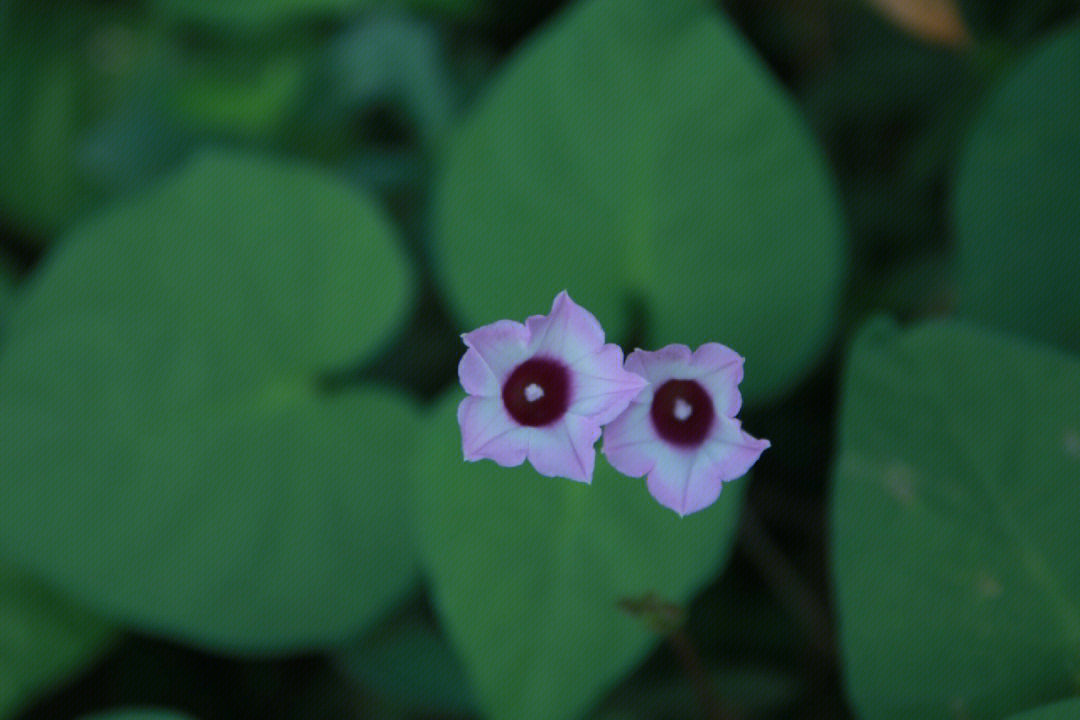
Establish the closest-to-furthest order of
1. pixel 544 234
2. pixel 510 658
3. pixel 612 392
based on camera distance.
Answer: pixel 612 392 < pixel 510 658 < pixel 544 234

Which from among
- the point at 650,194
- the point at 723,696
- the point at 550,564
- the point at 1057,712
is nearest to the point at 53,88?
the point at 650,194

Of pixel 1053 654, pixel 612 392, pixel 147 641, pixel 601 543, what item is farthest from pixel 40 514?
pixel 1053 654

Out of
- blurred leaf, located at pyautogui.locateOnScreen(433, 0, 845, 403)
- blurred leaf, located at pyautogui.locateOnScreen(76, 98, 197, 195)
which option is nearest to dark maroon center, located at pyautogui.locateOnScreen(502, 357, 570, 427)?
blurred leaf, located at pyautogui.locateOnScreen(433, 0, 845, 403)

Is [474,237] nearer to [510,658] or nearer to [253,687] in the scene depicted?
[510,658]

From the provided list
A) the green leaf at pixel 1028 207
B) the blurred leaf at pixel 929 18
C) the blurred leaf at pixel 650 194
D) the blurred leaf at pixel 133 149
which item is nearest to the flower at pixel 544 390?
the blurred leaf at pixel 650 194

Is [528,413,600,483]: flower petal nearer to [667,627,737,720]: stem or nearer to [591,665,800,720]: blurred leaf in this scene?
[667,627,737,720]: stem

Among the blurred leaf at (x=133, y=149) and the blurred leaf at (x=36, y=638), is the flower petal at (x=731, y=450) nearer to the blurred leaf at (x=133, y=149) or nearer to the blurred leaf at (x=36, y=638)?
the blurred leaf at (x=36, y=638)

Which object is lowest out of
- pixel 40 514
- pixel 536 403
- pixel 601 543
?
pixel 40 514

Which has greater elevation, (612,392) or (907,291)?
(612,392)
